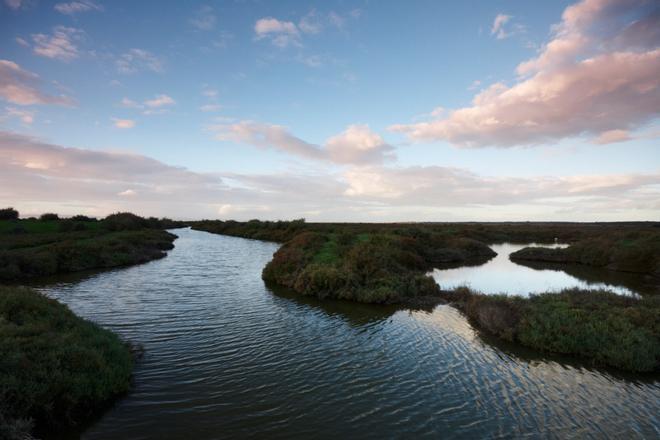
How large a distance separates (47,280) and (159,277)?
8.18 meters

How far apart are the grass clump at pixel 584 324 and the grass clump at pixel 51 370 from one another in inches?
623

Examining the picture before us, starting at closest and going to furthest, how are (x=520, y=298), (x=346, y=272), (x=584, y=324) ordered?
(x=584, y=324)
(x=520, y=298)
(x=346, y=272)

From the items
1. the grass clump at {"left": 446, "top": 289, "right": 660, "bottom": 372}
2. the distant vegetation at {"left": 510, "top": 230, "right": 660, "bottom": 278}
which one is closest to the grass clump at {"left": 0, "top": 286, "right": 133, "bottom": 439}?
the grass clump at {"left": 446, "top": 289, "right": 660, "bottom": 372}

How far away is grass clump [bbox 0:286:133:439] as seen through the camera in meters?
7.79

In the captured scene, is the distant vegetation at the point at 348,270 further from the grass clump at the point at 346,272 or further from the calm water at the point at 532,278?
the calm water at the point at 532,278

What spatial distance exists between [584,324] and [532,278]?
21.9 metres

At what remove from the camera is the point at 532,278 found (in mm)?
34344

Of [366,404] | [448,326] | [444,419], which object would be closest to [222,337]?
[366,404]

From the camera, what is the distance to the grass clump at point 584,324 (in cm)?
1298

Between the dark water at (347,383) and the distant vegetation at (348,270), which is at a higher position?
the distant vegetation at (348,270)

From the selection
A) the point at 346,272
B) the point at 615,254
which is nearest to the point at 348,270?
the point at 346,272

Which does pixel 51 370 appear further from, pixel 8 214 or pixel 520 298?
pixel 8 214

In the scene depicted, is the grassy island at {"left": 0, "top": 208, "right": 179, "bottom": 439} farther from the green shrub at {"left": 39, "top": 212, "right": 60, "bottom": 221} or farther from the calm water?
the green shrub at {"left": 39, "top": 212, "right": 60, "bottom": 221}

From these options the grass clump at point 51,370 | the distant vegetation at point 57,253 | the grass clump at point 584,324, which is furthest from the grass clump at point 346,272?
the distant vegetation at point 57,253
